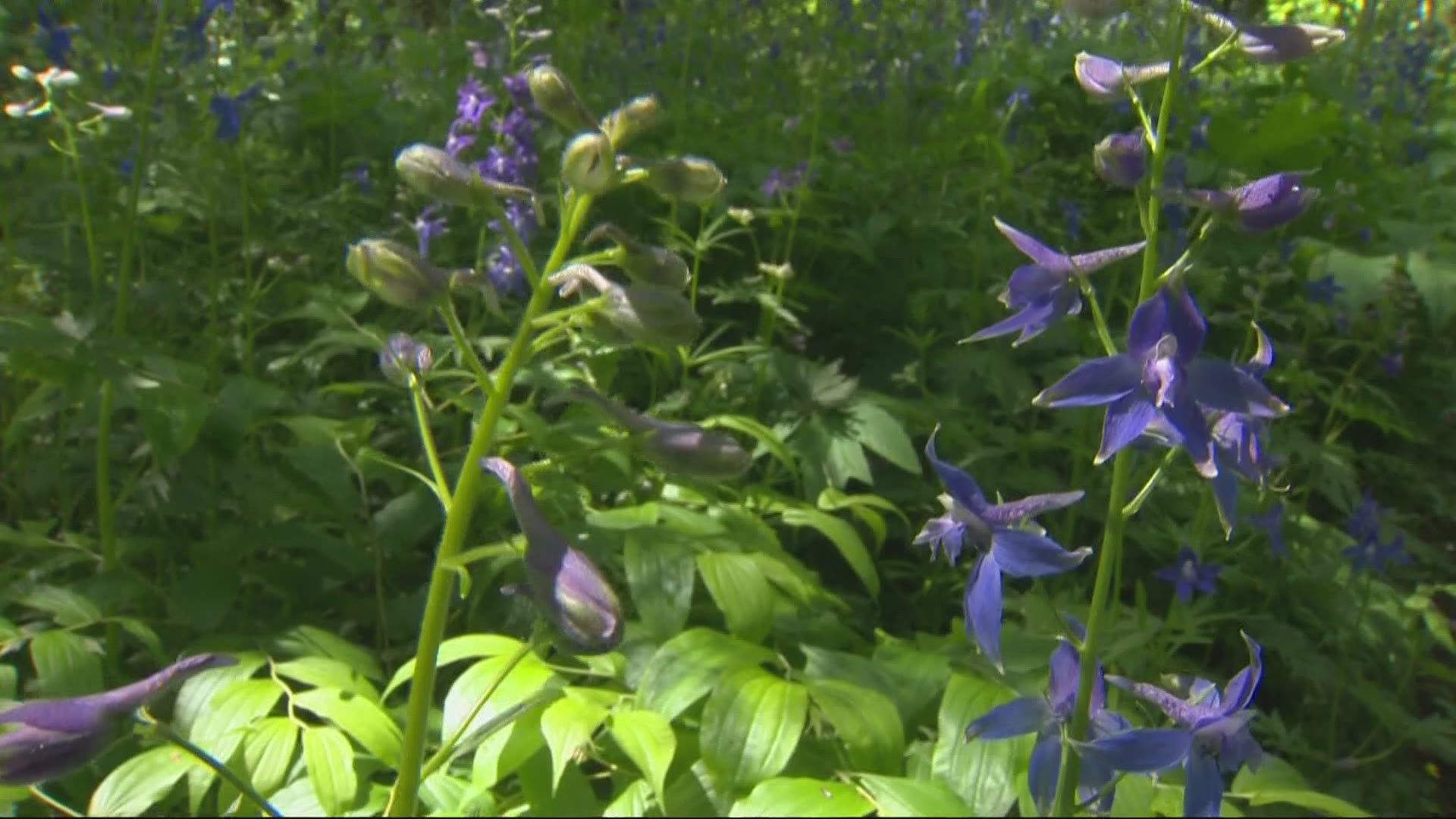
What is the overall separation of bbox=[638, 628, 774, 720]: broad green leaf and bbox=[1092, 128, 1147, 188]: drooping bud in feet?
2.74

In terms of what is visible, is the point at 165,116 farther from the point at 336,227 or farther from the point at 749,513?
the point at 749,513

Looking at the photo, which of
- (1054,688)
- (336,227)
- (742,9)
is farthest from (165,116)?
(742,9)

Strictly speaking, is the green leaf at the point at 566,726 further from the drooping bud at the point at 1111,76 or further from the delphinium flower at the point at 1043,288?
the drooping bud at the point at 1111,76

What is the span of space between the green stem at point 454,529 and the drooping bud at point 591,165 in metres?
0.06

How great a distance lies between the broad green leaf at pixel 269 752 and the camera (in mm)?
1480

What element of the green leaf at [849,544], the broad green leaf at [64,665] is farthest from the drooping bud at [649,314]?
the green leaf at [849,544]

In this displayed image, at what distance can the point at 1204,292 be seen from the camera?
3346 mm

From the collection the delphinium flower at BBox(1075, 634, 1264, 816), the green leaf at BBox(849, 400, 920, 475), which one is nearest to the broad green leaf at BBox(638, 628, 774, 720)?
the delphinium flower at BBox(1075, 634, 1264, 816)

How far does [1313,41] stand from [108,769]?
1.93 m

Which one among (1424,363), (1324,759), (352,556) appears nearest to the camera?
(352,556)

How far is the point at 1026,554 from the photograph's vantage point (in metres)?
1.04

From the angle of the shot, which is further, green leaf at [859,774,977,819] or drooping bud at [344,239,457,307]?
green leaf at [859,774,977,819]

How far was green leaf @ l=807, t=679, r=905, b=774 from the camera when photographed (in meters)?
1.52

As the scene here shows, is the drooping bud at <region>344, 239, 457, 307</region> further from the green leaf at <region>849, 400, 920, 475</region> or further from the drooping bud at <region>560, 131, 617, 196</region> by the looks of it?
the green leaf at <region>849, 400, 920, 475</region>
